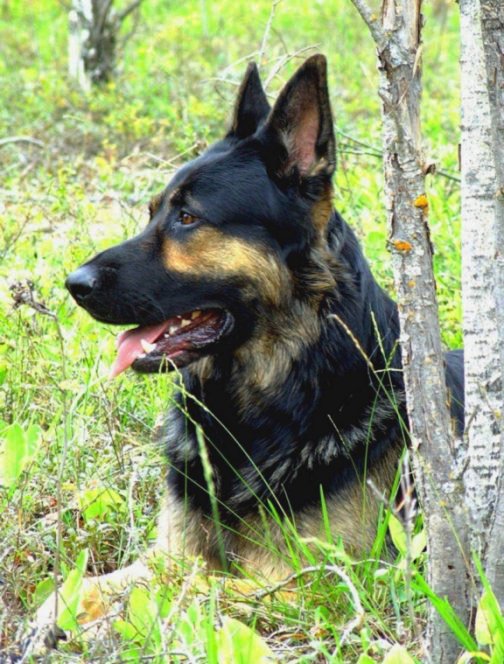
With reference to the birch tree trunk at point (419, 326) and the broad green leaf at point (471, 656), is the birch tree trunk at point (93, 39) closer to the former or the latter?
the birch tree trunk at point (419, 326)

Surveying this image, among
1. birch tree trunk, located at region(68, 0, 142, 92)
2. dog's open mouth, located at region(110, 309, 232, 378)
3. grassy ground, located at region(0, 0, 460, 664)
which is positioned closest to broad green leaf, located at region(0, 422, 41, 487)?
grassy ground, located at region(0, 0, 460, 664)

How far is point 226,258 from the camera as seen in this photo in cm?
364

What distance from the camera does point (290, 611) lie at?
2.91 metres

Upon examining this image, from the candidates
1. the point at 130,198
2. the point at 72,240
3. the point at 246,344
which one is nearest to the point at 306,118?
the point at 246,344

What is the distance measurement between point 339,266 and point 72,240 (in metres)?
2.34

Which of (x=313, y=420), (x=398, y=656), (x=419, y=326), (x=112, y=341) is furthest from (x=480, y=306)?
(x=112, y=341)

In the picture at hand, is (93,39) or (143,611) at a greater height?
(93,39)

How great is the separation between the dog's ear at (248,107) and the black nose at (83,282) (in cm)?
78

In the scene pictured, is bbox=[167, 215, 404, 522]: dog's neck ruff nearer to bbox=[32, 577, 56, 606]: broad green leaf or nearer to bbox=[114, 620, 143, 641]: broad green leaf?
bbox=[32, 577, 56, 606]: broad green leaf

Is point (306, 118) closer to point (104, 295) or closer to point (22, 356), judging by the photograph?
point (104, 295)

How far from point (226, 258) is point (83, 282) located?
20.4 inches

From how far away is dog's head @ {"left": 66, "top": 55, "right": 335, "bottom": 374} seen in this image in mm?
3598

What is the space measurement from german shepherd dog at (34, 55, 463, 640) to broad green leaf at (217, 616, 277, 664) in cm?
108

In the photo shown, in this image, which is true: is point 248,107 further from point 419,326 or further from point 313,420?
point 419,326
